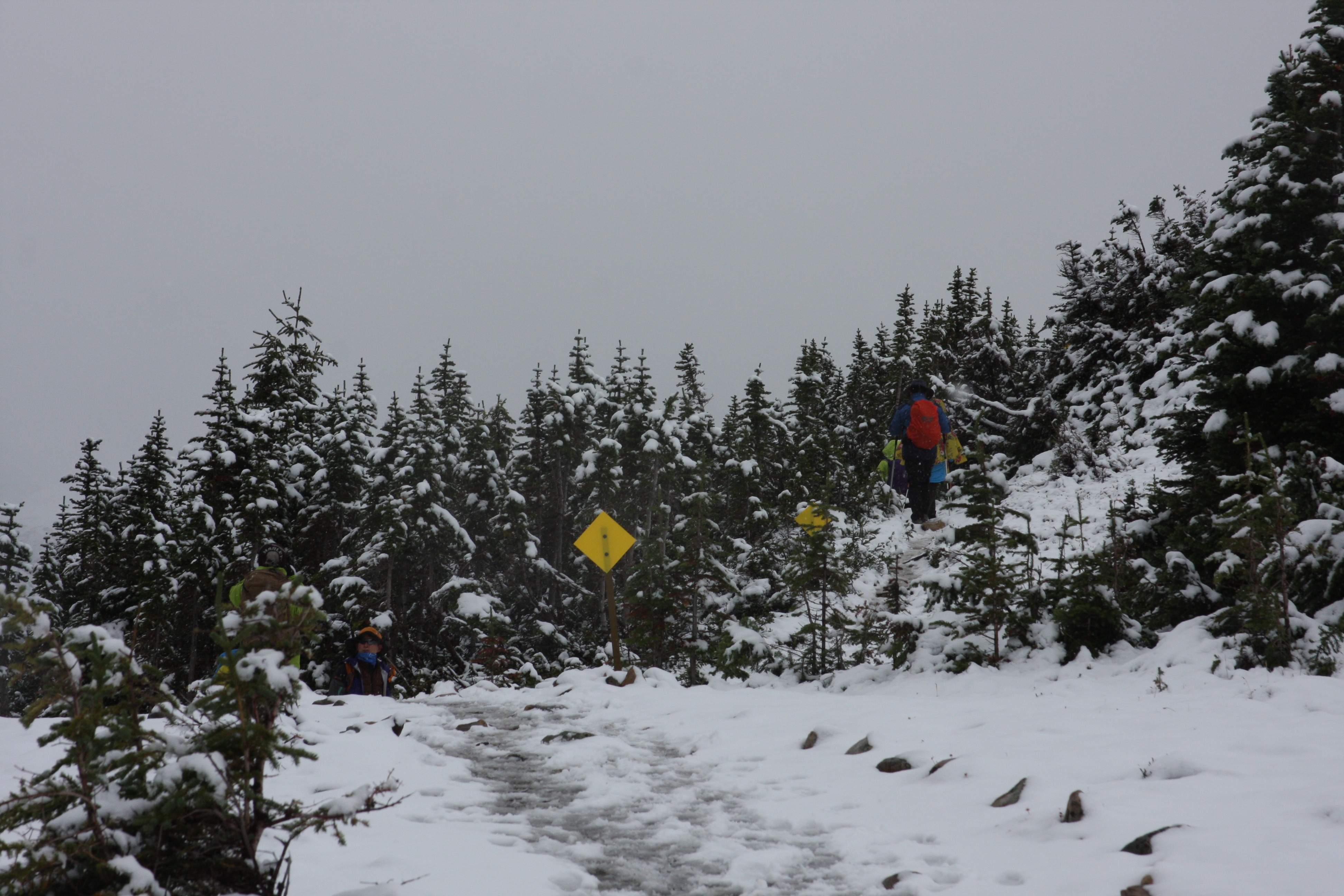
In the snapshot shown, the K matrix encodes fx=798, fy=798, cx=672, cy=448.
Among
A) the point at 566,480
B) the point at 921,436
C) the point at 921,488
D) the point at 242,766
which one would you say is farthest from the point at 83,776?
the point at 566,480

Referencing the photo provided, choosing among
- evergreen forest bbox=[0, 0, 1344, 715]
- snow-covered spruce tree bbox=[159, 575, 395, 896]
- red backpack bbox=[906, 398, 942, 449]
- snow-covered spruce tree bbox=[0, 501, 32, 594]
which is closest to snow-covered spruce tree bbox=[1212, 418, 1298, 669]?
evergreen forest bbox=[0, 0, 1344, 715]

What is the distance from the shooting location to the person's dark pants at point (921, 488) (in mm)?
13461

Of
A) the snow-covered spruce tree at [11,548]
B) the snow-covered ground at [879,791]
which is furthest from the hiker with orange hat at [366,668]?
the snow-covered spruce tree at [11,548]

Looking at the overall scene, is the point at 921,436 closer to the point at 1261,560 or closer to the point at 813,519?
the point at 813,519

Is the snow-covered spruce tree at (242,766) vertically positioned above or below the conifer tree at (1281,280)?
below

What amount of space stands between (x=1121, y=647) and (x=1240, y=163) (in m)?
7.09

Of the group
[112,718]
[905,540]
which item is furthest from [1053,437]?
[112,718]

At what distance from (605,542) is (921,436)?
17.8 feet

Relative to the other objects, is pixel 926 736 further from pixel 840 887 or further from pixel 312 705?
pixel 312 705

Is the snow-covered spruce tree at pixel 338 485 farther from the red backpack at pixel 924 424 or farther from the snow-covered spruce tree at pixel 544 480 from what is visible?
the red backpack at pixel 924 424

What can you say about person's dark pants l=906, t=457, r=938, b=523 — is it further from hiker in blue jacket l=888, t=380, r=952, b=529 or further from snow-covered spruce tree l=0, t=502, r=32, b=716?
snow-covered spruce tree l=0, t=502, r=32, b=716

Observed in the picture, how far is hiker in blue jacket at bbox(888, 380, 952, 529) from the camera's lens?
12914 mm

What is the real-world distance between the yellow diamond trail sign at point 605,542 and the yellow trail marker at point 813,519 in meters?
3.07

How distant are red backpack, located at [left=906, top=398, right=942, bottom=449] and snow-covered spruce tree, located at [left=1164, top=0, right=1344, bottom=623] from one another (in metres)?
3.37
